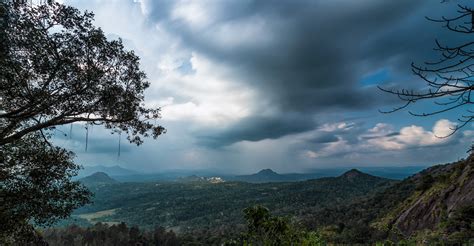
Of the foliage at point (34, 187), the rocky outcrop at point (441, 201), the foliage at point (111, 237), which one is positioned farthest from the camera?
the foliage at point (111, 237)

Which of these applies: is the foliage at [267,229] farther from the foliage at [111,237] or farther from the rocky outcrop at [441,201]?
the foliage at [111,237]

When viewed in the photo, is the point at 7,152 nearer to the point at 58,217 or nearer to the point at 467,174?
the point at 58,217

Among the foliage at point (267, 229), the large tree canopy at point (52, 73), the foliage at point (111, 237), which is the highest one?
the large tree canopy at point (52, 73)

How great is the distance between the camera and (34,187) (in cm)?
1545

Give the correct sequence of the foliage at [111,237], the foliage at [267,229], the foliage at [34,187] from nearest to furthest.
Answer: the foliage at [267,229] < the foliage at [34,187] < the foliage at [111,237]

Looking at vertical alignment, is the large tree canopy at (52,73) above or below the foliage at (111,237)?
above

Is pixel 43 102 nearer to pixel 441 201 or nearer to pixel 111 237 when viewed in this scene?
pixel 441 201

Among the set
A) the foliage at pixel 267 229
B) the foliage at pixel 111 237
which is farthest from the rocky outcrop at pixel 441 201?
the foliage at pixel 111 237

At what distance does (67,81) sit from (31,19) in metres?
2.98

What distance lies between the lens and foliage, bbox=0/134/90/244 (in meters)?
14.6

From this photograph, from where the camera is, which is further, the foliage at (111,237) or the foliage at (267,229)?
the foliage at (111,237)

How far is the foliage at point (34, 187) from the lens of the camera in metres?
14.6

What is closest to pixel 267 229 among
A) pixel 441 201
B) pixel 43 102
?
pixel 43 102

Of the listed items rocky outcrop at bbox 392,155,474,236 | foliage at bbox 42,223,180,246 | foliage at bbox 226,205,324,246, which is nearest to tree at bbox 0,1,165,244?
foliage at bbox 226,205,324,246
